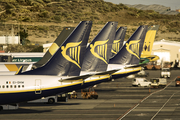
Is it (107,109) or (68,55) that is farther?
(107,109)

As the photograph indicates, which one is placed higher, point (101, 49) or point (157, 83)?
point (101, 49)

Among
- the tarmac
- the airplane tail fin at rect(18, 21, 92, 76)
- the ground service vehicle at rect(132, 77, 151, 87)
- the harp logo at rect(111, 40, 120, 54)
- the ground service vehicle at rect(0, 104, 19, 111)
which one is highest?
the harp logo at rect(111, 40, 120, 54)

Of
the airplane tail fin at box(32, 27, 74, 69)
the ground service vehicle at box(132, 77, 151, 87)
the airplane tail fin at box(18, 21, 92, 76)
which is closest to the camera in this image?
the airplane tail fin at box(18, 21, 92, 76)

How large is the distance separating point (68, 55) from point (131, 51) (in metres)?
25.4

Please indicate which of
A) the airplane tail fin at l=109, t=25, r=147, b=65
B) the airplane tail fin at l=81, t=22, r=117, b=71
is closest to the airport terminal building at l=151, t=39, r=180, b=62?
the airplane tail fin at l=109, t=25, r=147, b=65

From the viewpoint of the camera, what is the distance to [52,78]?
34.5 metres

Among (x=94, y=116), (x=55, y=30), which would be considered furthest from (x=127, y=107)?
(x=55, y=30)

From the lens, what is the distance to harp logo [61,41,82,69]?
3550cm

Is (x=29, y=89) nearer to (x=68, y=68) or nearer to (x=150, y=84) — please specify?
(x=68, y=68)

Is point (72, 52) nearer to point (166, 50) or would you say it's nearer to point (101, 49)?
point (101, 49)

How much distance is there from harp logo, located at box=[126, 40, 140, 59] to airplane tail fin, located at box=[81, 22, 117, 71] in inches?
481

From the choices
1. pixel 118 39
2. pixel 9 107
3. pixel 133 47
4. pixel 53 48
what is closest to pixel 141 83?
pixel 133 47

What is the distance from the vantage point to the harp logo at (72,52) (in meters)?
35.5

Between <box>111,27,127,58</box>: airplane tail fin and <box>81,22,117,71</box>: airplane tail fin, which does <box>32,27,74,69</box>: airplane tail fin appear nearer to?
<box>81,22,117,71</box>: airplane tail fin
